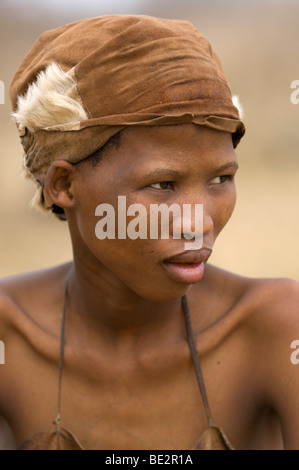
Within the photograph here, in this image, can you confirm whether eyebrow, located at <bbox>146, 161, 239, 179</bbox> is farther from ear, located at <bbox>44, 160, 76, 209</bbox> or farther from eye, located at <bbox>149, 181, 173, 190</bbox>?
ear, located at <bbox>44, 160, 76, 209</bbox>

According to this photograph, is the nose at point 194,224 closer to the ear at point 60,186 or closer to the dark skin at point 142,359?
the dark skin at point 142,359

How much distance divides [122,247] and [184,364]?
1.99 feet

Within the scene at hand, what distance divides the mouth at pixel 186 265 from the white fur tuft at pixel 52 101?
0.55m

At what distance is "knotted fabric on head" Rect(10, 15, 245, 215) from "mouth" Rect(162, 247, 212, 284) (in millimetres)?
415

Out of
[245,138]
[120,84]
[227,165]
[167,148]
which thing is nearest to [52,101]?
[120,84]

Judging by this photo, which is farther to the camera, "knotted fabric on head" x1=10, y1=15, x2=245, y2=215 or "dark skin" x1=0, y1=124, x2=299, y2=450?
"dark skin" x1=0, y1=124, x2=299, y2=450

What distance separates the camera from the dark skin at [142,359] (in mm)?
2637

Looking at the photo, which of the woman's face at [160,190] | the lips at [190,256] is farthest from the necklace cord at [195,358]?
the lips at [190,256]

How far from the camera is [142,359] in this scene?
271cm

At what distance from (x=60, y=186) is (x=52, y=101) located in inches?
12.0

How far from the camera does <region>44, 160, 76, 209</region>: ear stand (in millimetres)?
2477

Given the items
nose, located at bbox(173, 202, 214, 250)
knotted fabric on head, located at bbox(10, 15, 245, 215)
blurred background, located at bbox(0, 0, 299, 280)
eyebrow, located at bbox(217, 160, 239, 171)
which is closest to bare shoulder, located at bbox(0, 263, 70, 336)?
knotted fabric on head, located at bbox(10, 15, 245, 215)

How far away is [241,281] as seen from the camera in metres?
2.81

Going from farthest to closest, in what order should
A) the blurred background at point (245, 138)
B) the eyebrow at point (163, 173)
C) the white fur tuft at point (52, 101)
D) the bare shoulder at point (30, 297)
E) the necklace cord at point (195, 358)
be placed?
1. the blurred background at point (245, 138)
2. the bare shoulder at point (30, 297)
3. the necklace cord at point (195, 358)
4. the white fur tuft at point (52, 101)
5. the eyebrow at point (163, 173)
